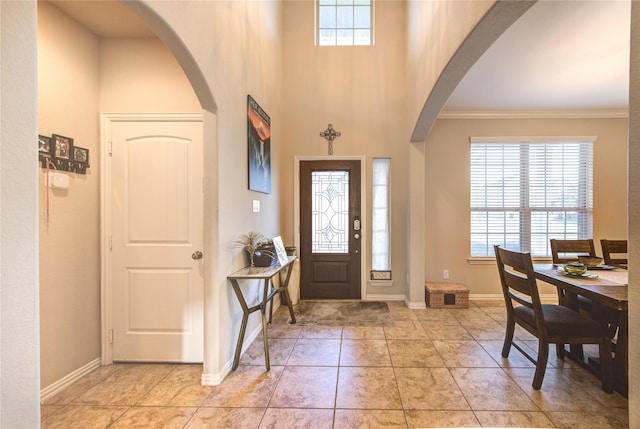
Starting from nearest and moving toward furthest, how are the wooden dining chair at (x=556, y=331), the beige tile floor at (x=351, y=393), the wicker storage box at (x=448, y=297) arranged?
the beige tile floor at (x=351, y=393) < the wooden dining chair at (x=556, y=331) < the wicker storage box at (x=448, y=297)

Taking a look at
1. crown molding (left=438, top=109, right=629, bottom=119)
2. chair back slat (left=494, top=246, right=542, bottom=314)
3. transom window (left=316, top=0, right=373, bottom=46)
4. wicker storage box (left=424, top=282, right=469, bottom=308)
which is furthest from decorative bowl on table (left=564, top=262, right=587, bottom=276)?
transom window (left=316, top=0, right=373, bottom=46)

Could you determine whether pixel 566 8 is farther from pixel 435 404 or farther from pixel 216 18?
pixel 435 404

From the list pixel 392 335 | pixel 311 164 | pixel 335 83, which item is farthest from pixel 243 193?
pixel 335 83

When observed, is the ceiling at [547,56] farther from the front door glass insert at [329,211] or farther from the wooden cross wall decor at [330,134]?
the front door glass insert at [329,211]

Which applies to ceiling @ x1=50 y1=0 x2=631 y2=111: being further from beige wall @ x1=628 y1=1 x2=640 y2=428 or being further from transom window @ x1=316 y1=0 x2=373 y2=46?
beige wall @ x1=628 y1=1 x2=640 y2=428

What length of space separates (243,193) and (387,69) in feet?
10.1

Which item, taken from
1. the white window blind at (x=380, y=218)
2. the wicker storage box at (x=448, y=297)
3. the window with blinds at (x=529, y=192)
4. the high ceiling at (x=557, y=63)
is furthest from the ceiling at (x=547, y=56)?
the wicker storage box at (x=448, y=297)

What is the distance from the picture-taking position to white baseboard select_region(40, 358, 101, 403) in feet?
6.57

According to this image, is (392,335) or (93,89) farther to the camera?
(392,335)

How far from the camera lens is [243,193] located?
2658mm

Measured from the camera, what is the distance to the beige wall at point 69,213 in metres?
1.98

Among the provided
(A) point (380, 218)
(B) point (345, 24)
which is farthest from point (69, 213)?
(B) point (345, 24)

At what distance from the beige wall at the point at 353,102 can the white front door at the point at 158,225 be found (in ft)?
6.56

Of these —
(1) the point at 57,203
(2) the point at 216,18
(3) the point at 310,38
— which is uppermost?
(3) the point at 310,38
